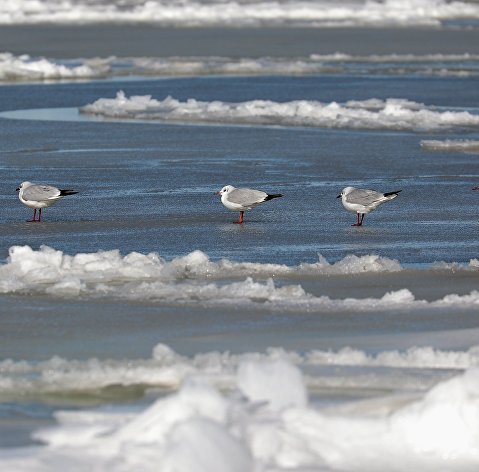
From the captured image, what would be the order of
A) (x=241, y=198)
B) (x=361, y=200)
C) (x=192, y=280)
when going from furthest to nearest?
(x=241, y=198)
(x=361, y=200)
(x=192, y=280)

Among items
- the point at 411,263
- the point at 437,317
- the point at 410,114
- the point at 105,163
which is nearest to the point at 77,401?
the point at 437,317

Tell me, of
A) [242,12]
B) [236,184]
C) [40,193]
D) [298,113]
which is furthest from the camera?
[242,12]

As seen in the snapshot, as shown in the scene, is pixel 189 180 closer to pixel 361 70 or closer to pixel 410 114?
pixel 410 114

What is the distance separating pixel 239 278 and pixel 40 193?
3172 mm

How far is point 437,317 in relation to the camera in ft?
25.1

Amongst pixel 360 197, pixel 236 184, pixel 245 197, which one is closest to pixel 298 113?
pixel 236 184

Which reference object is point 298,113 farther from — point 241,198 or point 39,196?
point 39,196

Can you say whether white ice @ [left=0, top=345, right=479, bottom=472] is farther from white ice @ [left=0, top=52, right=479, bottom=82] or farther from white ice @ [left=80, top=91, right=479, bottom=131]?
white ice @ [left=0, top=52, right=479, bottom=82]

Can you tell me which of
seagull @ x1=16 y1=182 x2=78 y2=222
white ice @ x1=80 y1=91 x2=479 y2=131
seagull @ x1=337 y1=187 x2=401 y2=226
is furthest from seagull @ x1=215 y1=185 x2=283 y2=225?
white ice @ x1=80 y1=91 x2=479 y2=131

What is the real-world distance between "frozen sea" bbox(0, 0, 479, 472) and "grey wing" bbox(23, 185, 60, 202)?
258mm

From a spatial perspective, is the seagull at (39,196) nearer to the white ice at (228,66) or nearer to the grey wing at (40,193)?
the grey wing at (40,193)

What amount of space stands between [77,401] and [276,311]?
2017 mm

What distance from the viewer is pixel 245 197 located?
36.7 feet

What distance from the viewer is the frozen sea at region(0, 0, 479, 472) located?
541 centimetres
